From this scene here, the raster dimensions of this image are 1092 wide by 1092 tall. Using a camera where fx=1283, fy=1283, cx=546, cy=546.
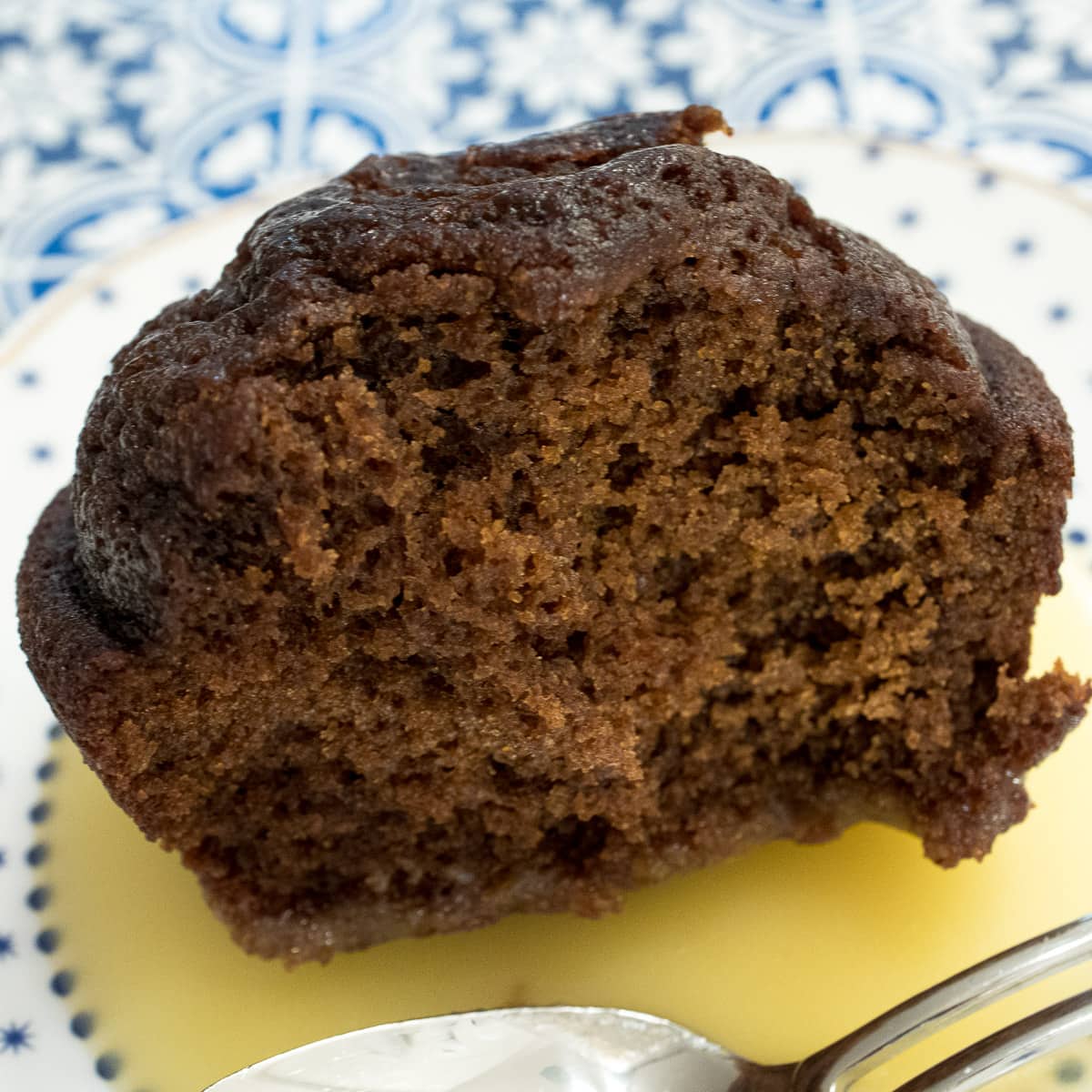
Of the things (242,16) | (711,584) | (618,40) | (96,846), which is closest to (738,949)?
(711,584)

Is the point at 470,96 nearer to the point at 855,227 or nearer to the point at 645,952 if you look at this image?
the point at 855,227

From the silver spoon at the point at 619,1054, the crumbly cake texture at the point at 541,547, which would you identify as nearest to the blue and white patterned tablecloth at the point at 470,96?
the crumbly cake texture at the point at 541,547

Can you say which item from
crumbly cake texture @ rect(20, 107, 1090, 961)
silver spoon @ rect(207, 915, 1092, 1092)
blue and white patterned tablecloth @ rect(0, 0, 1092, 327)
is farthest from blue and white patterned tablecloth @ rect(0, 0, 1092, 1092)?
silver spoon @ rect(207, 915, 1092, 1092)

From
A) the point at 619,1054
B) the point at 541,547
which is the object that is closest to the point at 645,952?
the point at 619,1054

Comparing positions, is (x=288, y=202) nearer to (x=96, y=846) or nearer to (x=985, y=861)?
(x=96, y=846)

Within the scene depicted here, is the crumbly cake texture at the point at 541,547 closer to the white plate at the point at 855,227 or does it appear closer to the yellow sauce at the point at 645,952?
the yellow sauce at the point at 645,952
